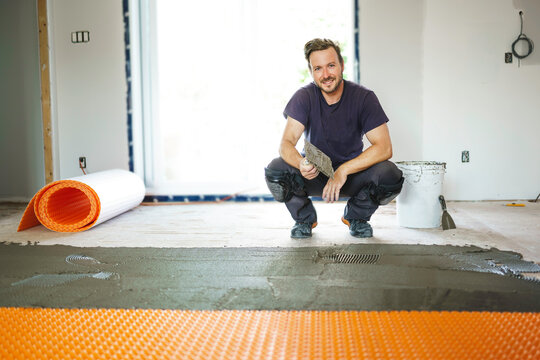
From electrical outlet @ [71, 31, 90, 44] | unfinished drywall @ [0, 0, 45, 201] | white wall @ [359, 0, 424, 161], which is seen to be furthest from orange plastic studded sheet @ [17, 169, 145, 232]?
white wall @ [359, 0, 424, 161]

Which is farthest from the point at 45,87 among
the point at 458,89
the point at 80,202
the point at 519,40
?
the point at 519,40

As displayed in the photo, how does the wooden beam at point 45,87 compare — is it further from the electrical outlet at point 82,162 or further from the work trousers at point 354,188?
the work trousers at point 354,188

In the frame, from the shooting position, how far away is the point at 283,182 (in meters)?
2.59

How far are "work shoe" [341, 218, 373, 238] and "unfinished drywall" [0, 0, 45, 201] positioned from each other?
3063 mm

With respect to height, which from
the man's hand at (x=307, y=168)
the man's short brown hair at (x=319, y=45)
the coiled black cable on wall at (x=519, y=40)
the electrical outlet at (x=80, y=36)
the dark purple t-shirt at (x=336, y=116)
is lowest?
the man's hand at (x=307, y=168)

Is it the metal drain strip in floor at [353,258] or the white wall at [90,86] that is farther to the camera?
the white wall at [90,86]

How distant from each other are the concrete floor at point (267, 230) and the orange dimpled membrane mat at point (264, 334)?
3.22 feet

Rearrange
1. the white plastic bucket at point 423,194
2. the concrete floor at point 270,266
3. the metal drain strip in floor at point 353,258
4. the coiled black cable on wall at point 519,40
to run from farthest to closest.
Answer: the coiled black cable on wall at point 519,40 → the white plastic bucket at point 423,194 → the metal drain strip in floor at point 353,258 → the concrete floor at point 270,266

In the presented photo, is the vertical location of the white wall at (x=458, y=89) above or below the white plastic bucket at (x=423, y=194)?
above

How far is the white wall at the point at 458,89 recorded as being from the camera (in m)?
3.89

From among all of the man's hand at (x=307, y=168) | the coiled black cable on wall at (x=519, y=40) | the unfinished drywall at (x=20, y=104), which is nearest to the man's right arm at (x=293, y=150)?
the man's hand at (x=307, y=168)

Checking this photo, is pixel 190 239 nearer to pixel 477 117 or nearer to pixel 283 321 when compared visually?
pixel 283 321

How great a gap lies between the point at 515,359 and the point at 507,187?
3.14 metres

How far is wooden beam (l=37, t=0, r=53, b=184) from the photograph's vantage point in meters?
4.14
